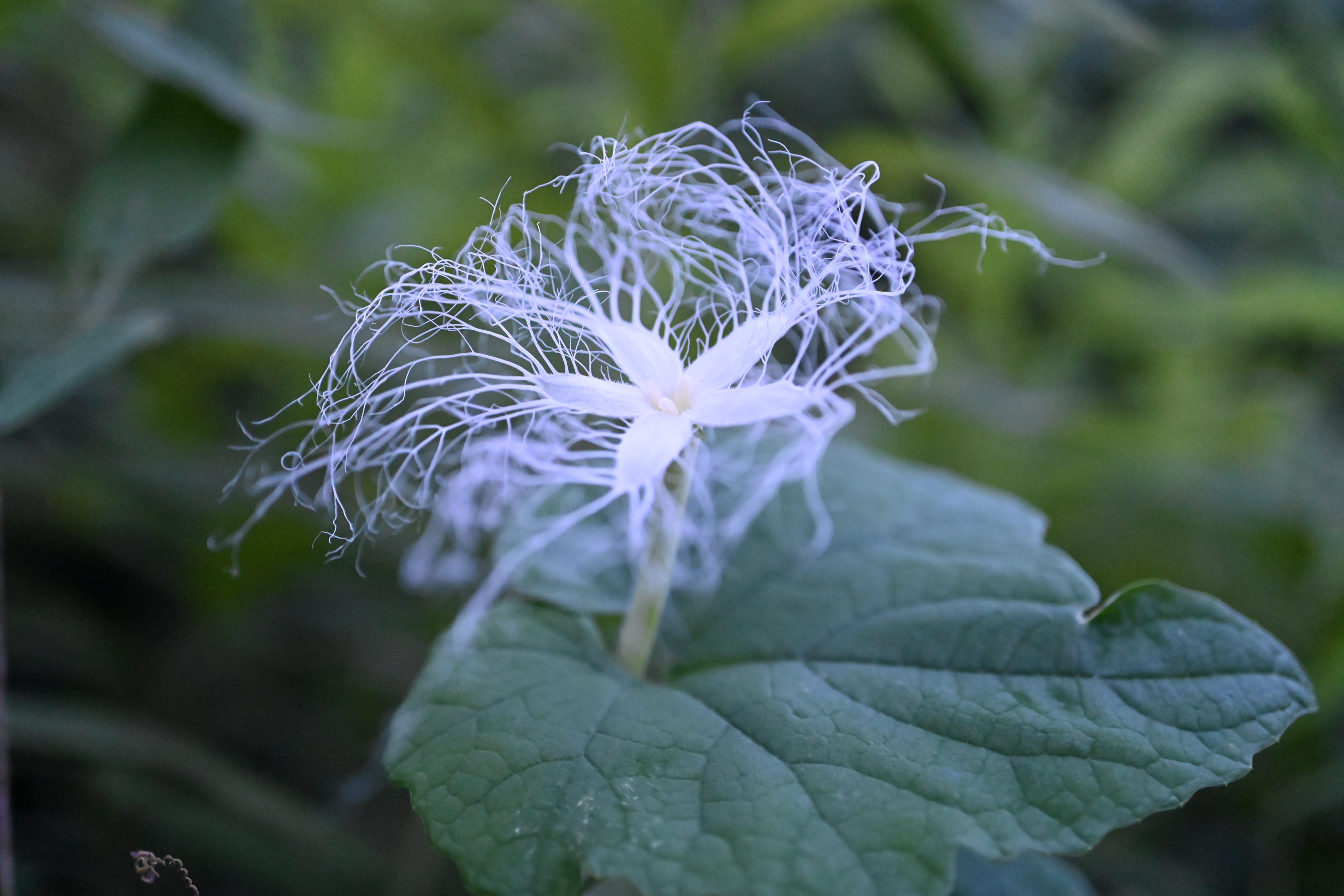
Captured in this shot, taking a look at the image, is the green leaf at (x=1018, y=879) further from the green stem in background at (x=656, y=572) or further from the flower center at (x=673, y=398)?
the flower center at (x=673, y=398)

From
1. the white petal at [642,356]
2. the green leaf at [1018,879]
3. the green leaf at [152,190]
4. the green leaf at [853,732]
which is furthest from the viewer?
the green leaf at [152,190]

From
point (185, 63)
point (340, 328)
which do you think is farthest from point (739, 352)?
point (340, 328)

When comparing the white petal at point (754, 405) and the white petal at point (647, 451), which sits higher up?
the white petal at point (754, 405)

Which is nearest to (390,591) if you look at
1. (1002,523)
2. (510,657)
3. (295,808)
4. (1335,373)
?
(295,808)

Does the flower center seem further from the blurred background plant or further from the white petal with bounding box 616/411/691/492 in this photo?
the blurred background plant

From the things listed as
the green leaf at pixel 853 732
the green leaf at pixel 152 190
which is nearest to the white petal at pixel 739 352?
the green leaf at pixel 853 732

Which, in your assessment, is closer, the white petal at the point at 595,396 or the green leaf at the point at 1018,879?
the white petal at the point at 595,396
